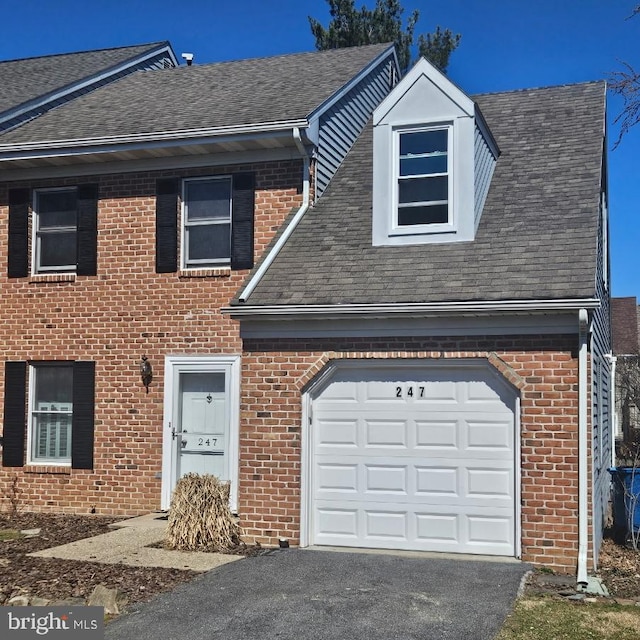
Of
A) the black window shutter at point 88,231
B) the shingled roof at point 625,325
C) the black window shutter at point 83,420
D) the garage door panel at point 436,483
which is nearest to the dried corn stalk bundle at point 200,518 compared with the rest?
the garage door panel at point 436,483

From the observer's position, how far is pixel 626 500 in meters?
11.5

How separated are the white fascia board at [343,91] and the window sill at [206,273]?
237cm

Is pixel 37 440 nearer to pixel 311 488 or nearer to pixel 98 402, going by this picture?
pixel 98 402

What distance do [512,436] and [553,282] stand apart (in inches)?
73.1

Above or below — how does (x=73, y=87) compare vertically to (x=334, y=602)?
→ above

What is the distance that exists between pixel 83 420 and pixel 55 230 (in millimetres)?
3145

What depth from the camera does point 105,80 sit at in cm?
1756

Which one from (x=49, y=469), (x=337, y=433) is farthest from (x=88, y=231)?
(x=337, y=433)

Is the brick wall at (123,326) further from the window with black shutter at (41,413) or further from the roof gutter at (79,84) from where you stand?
the roof gutter at (79,84)

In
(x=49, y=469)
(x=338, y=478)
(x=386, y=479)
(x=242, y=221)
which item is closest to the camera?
(x=386, y=479)

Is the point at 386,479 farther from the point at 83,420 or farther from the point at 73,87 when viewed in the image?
the point at 73,87

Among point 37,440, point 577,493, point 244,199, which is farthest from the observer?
point 37,440

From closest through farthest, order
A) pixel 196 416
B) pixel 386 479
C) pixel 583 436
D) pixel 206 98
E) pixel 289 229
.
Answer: pixel 583 436
pixel 386 479
pixel 289 229
pixel 196 416
pixel 206 98

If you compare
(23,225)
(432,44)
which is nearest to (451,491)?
(23,225)
